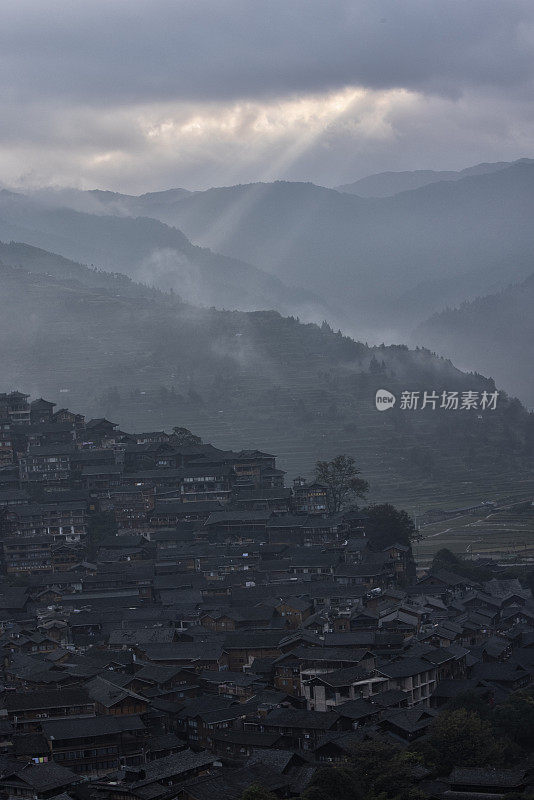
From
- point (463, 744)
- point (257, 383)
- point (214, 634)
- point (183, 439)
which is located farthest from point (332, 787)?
point (257, 383)

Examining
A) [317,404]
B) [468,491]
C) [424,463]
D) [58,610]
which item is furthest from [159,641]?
[317,404]

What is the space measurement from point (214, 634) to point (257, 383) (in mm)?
79526

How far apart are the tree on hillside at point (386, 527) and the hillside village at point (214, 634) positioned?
24 centimetres

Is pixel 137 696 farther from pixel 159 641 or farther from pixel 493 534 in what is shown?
pixel 493 534

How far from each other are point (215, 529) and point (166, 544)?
2.41 metres

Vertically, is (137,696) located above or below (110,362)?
below

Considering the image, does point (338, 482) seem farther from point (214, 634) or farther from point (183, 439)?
point (214, 634)

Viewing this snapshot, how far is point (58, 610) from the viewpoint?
53.5 m

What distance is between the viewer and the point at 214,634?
47.7 meters

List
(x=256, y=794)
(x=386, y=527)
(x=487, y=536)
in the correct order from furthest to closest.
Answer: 1. (x=487, y=536)
2. (x=386, y=527)
3. (x=256, y=794)

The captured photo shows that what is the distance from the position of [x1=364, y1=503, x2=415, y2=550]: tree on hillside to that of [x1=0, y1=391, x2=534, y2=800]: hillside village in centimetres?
24

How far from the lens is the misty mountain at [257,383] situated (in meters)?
105

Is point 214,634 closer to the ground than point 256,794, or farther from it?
farther from it

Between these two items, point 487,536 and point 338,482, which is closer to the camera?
point 338,482
